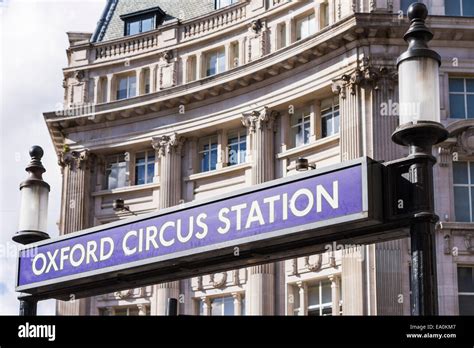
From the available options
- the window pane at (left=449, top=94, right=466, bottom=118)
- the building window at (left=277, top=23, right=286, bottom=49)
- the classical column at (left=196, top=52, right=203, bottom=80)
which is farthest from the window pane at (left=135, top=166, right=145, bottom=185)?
the window pane at (left=449, top=94, right=466, bottom=118)

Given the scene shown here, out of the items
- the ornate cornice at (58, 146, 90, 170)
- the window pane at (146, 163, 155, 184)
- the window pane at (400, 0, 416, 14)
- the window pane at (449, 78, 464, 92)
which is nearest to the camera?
the window pane at (449, 78, 464, 92)

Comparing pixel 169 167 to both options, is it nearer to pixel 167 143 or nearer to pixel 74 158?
pixel 167 143

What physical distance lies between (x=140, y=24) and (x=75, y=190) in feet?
33.2

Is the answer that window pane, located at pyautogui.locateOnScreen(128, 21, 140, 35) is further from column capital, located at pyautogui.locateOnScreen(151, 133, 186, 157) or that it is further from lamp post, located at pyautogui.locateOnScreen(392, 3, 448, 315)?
lamp post, located at pyautogui.locateOnScreen(392, 3, 448, 315)

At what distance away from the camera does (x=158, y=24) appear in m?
52.9

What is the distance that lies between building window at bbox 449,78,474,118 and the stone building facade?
46 mm

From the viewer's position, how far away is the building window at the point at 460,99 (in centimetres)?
3981

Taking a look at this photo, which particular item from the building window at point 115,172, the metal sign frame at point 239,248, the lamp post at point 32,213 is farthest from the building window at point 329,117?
the metal sign frame at point 239,248

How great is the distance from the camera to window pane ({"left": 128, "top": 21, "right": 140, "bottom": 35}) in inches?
2110

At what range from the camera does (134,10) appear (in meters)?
55.4
